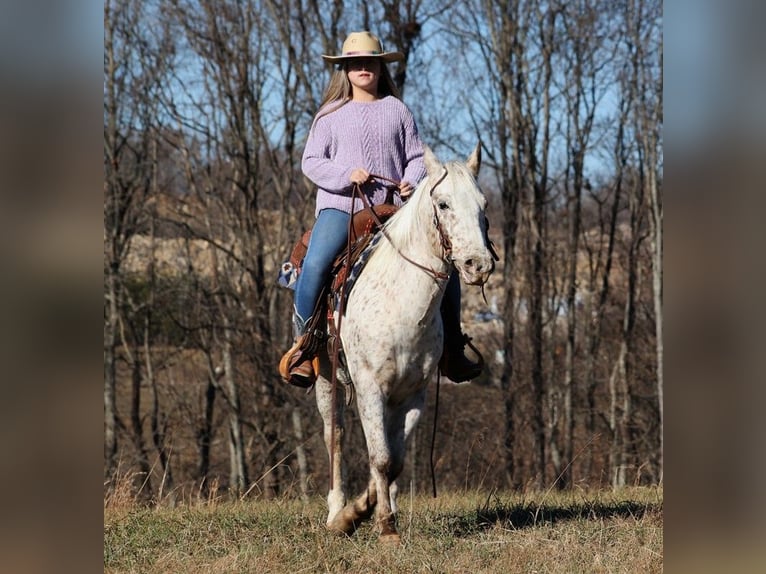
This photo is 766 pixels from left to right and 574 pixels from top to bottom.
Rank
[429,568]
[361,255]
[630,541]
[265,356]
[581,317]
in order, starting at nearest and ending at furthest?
[429,568] < [630,541] < [361,255] < [265,356] < [581,317]

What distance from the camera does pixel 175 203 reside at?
78.6ft

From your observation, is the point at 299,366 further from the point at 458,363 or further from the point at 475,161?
the point at 475,161

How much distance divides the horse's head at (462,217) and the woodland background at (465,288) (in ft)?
55.6

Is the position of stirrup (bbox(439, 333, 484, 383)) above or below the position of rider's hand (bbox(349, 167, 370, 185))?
below

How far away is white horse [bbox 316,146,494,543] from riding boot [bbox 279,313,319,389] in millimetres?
363

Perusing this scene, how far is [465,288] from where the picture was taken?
23.5 meters

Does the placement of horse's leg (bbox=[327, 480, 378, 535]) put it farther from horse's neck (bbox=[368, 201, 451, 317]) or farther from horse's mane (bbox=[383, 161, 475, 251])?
horse's mane (bbox=[383, 161, 475, 251])

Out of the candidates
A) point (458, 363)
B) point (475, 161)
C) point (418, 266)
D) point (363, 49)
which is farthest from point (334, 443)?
point (363, 49)

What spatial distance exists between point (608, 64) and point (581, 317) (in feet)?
18.4

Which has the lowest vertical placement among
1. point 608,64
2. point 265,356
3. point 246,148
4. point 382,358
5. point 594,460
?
point 594,460

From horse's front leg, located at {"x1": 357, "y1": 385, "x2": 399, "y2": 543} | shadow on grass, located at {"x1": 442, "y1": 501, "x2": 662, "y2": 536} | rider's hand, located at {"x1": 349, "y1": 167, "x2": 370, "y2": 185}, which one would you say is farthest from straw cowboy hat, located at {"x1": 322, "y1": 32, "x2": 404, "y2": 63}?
shadow on grass, located at {"x1": 442, "y1": 501, "x2": 662, "y2": 536}

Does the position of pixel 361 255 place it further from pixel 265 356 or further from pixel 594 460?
pixel 594 460

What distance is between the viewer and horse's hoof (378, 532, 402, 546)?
A: 18.2 feet
